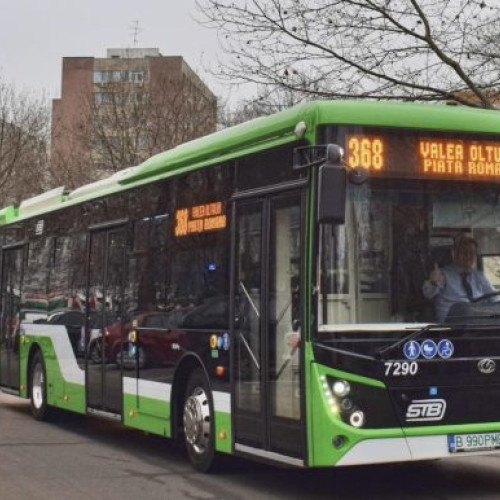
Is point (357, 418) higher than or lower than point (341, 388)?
lower

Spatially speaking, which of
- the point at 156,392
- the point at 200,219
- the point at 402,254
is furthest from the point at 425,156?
the point at 156,392

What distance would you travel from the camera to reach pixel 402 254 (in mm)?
6547

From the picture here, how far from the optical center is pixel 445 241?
668 centimetres

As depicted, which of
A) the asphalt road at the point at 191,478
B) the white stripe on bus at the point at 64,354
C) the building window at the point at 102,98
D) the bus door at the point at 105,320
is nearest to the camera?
the asphalt road at the point at 191,478

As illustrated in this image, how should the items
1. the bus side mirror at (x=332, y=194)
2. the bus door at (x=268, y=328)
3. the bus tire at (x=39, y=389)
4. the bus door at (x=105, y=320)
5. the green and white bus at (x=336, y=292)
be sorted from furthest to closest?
the bus tire at (x=39, y=389), the bus door at (x=105, y=320), the bus door at (x=268, y=328), the green and white bus at (x=336, y=292), the bus side mirror at (x=332, y=194)

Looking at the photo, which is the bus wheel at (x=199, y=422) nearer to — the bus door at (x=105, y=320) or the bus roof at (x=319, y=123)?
the bus door at (x=105, y=320)

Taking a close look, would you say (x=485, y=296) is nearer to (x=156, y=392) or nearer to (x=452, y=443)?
(x=452, y=443)

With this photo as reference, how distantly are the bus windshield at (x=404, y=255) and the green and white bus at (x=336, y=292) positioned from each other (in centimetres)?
1

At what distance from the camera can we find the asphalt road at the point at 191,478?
7.29 m

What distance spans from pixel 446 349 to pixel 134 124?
88.3ft

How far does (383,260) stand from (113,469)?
3.77 meters

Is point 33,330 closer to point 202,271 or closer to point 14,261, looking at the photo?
point 14,261

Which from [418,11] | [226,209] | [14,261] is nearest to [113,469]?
[226,209]

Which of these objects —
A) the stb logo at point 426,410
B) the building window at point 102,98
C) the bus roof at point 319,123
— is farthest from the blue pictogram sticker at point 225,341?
the building window at point 102,98
